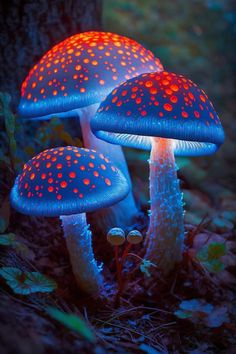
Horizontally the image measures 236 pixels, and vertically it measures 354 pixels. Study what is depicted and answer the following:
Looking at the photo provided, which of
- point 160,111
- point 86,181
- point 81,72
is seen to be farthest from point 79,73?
point 86,181

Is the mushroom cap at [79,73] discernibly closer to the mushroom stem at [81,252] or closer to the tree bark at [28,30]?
the tree bark at [28,30]

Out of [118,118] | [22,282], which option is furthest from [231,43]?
[22,282]

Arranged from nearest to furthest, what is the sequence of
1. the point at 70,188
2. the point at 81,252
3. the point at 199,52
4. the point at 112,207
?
the point at 70,188 < the point at 81,252 < the point at 112,207 < the point at 199,52

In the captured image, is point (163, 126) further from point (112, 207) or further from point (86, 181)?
point (112, 207)

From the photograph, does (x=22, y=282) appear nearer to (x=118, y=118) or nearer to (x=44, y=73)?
(x=118, y=118)

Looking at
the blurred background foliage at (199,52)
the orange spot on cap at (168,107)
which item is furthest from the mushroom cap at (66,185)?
the blurred background foliage at (199,52)
